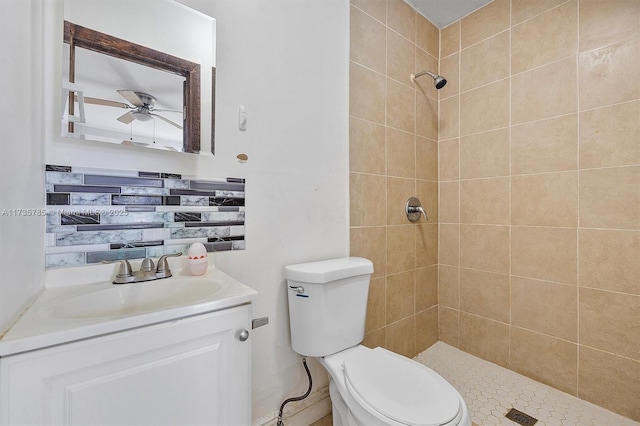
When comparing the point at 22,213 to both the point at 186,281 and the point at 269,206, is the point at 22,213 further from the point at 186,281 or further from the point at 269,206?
the point at 269,206

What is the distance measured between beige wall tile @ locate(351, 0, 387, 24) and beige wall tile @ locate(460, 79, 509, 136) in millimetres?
758

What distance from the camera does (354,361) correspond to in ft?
3.79

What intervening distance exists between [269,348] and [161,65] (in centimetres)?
122

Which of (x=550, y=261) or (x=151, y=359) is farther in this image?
(x=550, y=261)

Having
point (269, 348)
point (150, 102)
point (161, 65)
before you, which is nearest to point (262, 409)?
point (269, 348)

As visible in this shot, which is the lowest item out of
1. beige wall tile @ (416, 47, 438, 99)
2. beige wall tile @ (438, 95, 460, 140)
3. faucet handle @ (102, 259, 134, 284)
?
faucet handle @ (102, 259, 134, 284)

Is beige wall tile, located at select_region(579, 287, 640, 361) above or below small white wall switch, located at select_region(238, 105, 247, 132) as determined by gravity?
below

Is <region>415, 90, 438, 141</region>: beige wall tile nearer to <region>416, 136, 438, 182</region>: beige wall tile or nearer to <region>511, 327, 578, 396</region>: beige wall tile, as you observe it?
<region>416, 136, 438, 182</region>: beige wall tile

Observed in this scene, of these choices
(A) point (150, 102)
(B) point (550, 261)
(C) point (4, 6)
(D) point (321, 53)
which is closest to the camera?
(C) point (4, 6)

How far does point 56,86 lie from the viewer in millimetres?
864

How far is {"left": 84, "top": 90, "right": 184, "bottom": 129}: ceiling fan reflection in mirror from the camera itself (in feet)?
3.11

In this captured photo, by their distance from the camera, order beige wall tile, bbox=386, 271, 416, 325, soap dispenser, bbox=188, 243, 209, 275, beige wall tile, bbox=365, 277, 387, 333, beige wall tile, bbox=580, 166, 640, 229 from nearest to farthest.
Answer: soap dispenser, bbox=188, 243, 209, 275
beige wall tile, bbox=580, 166, 640, 229
beige wall tile, bbox=365, 277, 387, 333
beige wall tile, bbox=386, 271, 416, 325

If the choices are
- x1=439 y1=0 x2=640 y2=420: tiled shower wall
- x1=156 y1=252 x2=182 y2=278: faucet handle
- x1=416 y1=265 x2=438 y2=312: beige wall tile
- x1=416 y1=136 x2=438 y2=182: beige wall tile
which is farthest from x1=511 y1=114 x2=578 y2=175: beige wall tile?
x1=156 y1=252 x2=182 y2=278: faucet handle

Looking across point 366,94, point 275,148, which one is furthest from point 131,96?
point 366,94
